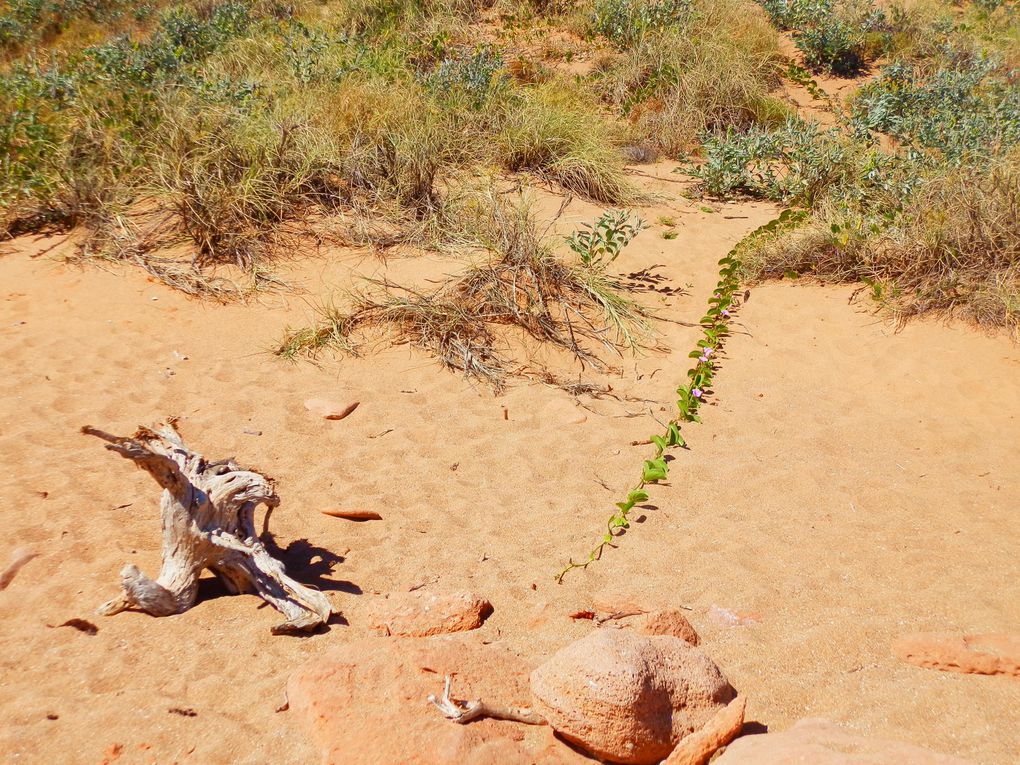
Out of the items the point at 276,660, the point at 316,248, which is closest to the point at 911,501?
the point at 276,660

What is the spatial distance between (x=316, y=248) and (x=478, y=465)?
8.31ft

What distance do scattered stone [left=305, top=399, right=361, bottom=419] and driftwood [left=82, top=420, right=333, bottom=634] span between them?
1.32 meters

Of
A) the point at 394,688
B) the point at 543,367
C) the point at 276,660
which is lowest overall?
the point at 543,367

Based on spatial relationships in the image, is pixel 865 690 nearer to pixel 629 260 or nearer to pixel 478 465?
pixel 478 465

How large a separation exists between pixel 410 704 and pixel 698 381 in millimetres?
2795

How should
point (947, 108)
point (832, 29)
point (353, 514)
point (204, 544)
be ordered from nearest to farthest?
point (204, 544)
point (353, 514)
point (947, 108)
point (832, 29)

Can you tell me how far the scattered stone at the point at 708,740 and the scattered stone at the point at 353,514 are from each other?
1.67m

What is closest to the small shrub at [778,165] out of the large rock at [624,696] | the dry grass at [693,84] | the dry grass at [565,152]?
the dry grass at [693,84]

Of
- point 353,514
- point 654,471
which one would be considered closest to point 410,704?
point 353,514

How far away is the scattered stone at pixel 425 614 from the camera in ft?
8.39

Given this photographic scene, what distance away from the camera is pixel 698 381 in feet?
14.5

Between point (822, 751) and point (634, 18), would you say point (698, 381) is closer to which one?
point (822, 751)

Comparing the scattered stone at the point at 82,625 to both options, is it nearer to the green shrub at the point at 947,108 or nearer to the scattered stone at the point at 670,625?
the scattered stone at the point at 670,625

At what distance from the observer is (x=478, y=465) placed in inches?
149
